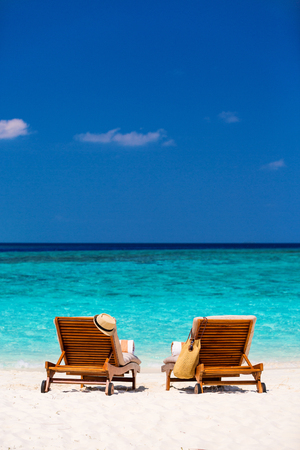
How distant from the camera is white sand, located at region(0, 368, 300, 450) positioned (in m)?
3.08

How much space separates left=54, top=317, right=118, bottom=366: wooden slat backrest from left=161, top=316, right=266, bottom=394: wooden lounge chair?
30.1 inches

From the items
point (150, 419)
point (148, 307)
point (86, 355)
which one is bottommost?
point (148, 307)

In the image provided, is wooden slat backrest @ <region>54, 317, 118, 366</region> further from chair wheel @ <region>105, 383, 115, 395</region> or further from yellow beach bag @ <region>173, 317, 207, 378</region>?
yellow beach bag @ <region>173, 317, 207, 378</region>

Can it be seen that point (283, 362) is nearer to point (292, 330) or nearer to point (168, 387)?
point (292, 330)

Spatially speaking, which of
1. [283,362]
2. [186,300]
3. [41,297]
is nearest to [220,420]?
[283,362]

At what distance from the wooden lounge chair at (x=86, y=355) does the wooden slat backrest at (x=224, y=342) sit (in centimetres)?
95

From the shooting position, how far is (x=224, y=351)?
4875 millimetres

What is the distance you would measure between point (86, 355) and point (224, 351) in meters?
1.55

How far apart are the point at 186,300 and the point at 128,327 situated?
415 cm

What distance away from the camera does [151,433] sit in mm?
3279

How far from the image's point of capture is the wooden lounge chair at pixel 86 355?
15.4ft

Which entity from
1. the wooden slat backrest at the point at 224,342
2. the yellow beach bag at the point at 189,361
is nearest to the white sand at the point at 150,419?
the yellow beach bag at the point at 189,361

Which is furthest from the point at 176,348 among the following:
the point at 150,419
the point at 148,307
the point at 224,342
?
the point at 148,307

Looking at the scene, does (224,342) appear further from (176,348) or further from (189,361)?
(176,348)
